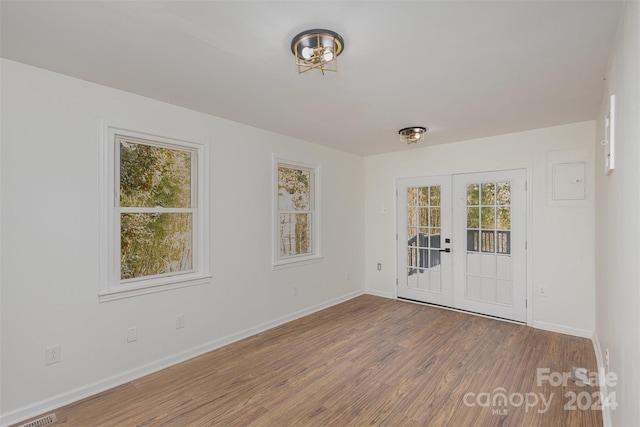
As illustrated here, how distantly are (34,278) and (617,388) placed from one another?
3.79 meters

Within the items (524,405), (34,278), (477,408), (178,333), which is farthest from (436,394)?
(34,278)

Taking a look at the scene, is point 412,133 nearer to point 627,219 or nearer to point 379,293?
point 627,219

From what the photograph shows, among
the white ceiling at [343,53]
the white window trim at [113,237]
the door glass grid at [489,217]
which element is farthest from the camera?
the door glass grid at [489,217]

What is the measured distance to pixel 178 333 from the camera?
117 inches

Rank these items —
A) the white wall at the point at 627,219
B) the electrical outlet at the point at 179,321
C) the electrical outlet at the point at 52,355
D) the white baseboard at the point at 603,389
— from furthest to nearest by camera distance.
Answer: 1. the electrical outlet at the point at 179,321
2. the electrical outlet at the point at 52,355
3. the white baseboard at the point at 603,389
4. the white wall at the point at 627,219

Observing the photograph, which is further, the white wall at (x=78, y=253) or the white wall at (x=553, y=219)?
the white wall at (x=553, y=219)

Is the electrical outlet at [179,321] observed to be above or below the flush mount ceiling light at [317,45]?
below

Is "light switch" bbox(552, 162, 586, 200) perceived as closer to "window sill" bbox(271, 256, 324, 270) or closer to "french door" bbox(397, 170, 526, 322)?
"french door" bbox(397, 170, 526, 322)

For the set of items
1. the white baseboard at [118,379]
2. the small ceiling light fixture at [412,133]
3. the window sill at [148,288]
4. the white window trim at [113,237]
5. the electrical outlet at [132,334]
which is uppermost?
the small ceiling light fixture at [412,133]

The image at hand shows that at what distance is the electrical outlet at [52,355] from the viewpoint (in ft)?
7.38

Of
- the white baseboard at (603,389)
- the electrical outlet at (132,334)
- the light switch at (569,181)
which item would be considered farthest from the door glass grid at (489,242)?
the electrical outlet at (132,334)

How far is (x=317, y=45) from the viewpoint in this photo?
1.79 m

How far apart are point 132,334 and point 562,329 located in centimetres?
460

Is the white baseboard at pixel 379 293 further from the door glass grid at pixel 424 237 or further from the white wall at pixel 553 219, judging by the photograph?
the white wall at pixel 553 219
